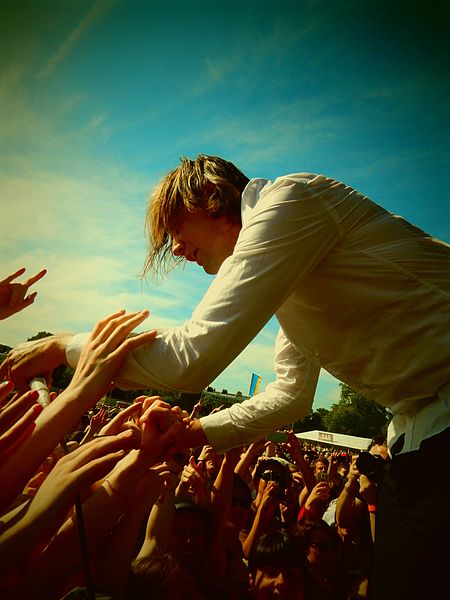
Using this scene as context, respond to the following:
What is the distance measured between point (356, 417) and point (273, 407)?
244 feet

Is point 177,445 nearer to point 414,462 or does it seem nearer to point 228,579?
point 414,462

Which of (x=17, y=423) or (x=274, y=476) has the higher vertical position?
(x=17, y=423)

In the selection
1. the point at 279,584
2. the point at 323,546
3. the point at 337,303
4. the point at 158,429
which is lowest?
the point at 279,584

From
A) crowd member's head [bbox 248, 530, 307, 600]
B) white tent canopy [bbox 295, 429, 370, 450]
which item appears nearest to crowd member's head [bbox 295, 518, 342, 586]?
crowd member's head [bbox 248, 530, 307, 600]

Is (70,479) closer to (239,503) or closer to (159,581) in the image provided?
(159,581)

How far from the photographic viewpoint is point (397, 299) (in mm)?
1395

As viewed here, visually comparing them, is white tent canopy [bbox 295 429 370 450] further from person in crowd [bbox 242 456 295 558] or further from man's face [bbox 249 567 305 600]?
man's face [bbox 249 567 305 600]

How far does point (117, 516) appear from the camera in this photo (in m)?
1.75

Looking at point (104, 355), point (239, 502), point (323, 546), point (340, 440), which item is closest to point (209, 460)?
point (239, 502)

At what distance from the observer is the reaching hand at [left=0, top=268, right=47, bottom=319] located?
220cm

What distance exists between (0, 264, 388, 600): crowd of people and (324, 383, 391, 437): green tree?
225 feet

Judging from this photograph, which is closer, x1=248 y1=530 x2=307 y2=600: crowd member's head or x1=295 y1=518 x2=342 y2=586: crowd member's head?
x1=248 y1=530 x2=307 y2=600: crowd member's head

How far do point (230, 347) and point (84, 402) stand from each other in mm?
563

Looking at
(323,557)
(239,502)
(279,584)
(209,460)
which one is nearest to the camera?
(279,584)
